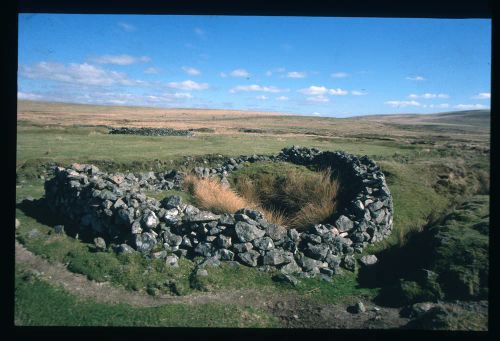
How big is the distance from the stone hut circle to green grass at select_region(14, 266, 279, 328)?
58.9 inches

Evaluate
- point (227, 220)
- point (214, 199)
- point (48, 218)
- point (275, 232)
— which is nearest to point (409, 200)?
point (275, 232)

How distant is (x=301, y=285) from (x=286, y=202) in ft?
19.0

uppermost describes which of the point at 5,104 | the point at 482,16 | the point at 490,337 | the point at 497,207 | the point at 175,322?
the point at 482,16

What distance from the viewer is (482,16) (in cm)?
458

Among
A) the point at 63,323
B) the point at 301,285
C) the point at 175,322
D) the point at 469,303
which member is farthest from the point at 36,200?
the point at 469,303

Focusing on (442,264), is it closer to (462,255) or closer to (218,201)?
(462,255)

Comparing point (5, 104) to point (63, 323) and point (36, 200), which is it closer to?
point (63, 323)

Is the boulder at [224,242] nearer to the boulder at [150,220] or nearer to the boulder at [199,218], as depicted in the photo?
the boulder at [199,218]

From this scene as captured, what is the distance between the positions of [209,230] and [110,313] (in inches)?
118

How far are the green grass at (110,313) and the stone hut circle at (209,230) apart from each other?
150 centimetres

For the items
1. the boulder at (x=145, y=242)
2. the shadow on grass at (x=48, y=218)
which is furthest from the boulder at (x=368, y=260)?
the shadow on grass at (x=48, y=218)

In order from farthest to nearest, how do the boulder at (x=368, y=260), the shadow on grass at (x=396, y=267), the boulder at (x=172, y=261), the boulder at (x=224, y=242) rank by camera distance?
the boulder at (x=368, y=260), the boulder at (x=224, y=242), the boulder at (x=172, y=261), the shadow on grass at (x=396, y=267)

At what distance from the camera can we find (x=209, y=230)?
28.1ft

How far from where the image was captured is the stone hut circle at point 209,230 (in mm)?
8078
